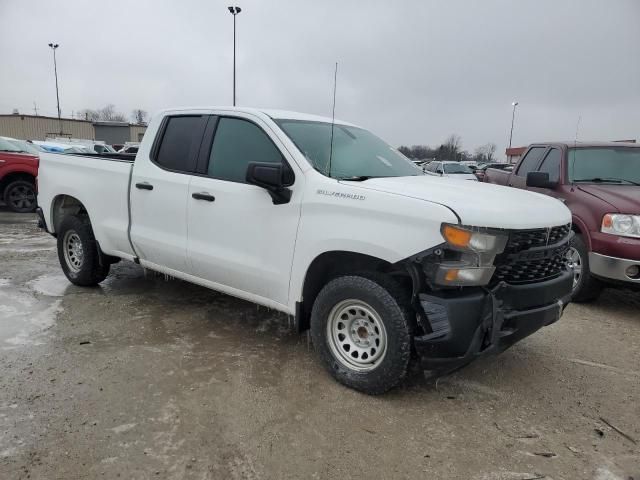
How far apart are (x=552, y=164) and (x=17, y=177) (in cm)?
1142

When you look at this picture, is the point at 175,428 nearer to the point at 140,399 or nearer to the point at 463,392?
the point at 140,399

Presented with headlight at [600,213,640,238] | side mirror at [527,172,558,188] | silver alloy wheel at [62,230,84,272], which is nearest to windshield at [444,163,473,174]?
side mirror at [527,172,558,188]

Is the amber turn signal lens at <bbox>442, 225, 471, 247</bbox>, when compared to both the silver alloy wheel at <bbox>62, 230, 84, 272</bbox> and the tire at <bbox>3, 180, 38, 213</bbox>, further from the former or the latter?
the tire at <bbox>3, 180, 38, 213</bbox>

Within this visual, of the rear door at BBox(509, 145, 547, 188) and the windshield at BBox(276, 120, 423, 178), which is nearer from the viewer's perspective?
the windshield at BBox(276, 120, 423, 178)

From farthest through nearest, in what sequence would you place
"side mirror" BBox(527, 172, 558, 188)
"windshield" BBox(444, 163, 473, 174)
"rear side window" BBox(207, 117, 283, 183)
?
1. "windshield" BBox(444, 163, 473, 174)
2. "side mirror" BBox(527, 172, 558, 188)
3. "rear side window" BBox(207, 117, 283, 183)

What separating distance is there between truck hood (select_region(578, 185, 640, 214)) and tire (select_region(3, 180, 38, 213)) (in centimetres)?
1169

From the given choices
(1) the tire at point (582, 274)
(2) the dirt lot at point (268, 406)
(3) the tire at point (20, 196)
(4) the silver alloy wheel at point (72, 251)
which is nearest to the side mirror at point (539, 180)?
(1) the tire at point (582, 274)

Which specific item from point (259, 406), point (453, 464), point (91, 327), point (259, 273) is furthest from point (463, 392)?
point (91, 327)

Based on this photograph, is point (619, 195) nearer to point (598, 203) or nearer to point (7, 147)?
point (598, 203)

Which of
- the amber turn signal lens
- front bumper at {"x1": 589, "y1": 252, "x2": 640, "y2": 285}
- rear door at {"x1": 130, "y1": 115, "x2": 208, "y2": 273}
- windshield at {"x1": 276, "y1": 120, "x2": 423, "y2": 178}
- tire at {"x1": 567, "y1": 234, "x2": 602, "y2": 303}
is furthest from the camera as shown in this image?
tire at {"x1": 567, "y1": 234, "x2": 602, "y2": 303}

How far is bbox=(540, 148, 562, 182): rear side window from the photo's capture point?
6051 mm

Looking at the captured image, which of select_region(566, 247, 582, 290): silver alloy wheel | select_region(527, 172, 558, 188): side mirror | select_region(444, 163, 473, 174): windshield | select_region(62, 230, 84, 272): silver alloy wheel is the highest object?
select_region(527, 172, 558, 188): side mirror

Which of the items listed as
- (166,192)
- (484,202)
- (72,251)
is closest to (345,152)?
(484,202)

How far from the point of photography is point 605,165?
19.4 ft
